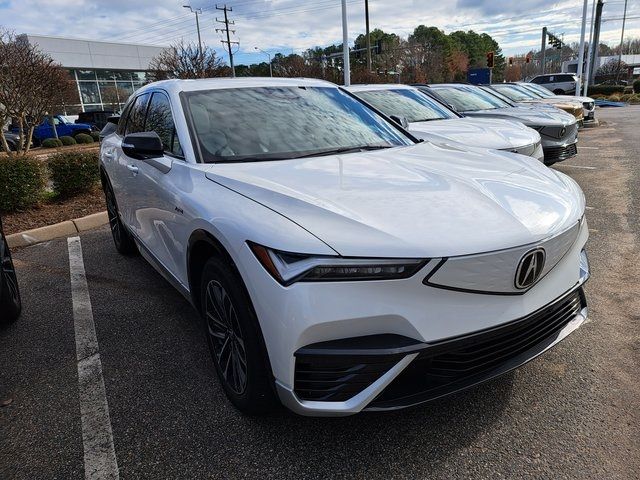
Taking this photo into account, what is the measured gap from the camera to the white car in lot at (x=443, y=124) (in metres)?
6.02

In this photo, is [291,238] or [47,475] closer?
[291,238]

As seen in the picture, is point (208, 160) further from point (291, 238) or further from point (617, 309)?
point (617, 309)

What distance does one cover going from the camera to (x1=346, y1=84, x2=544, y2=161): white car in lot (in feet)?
19.7

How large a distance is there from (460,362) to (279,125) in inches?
75.0

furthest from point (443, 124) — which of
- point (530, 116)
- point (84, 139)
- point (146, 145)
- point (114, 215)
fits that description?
point (84, 139)

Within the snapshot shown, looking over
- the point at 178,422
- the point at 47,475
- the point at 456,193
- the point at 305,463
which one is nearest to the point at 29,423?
the point at 47,475

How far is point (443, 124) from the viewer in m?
6.76

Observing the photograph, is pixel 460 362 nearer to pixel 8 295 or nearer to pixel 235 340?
pixel 235 340

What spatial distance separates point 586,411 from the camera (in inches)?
93.7

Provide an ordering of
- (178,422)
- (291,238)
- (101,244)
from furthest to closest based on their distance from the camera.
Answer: (101,244)
(178,422)
(291,238)

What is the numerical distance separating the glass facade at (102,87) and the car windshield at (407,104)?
135 ft

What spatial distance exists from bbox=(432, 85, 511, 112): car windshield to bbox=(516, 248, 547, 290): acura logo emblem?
7941 mm

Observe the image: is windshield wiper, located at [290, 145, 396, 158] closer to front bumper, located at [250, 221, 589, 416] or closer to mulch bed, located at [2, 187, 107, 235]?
front bumper, located at [250, 221, 589, 416]

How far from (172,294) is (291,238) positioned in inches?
99.2
